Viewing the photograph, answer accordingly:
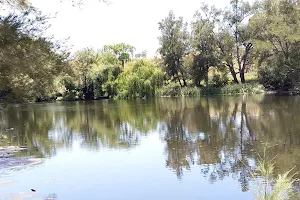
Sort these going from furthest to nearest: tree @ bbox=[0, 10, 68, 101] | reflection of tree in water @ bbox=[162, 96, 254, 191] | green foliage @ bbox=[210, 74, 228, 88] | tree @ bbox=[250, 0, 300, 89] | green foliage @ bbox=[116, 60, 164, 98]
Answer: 1. green foliage @ bbox=[116, 60, 164, 98]
2. green foliage @ bbox=[210, 74, 228, 88]
3. tree @ bbox=[250, 0, 300, 89]
4. reflection of tree in water @ bbox=[162, 96, 254, 191]
5. tree @ bbox=[0, 10, 68, 101]

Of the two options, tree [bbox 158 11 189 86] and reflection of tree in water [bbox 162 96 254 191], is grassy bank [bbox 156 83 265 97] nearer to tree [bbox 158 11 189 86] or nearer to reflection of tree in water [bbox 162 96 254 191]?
tree [bbox 158 11 189 86]

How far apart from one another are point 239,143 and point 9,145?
886 cm

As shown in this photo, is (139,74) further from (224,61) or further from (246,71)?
(246,71)

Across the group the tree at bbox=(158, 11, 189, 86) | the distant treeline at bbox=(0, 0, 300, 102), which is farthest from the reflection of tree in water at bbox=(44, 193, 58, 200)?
the tree at bbox=(158, 11, 189, 86)

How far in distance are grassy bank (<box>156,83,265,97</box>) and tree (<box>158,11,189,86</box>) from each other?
2.92m

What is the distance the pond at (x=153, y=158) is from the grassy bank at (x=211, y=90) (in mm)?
21322

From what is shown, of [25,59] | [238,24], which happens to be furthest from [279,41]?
[25,59]

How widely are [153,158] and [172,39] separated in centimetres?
3497

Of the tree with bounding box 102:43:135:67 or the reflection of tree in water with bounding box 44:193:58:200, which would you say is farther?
the tree with bounding box 102:43:135:67

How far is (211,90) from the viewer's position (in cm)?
4231

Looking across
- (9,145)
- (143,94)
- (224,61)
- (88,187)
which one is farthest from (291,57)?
(88,187)

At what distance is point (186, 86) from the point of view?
45.9 meters

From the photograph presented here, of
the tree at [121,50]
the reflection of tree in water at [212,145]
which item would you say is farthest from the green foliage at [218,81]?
the reflection of tree in water at [212,145]

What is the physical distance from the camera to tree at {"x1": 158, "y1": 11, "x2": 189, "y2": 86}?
44406mm
